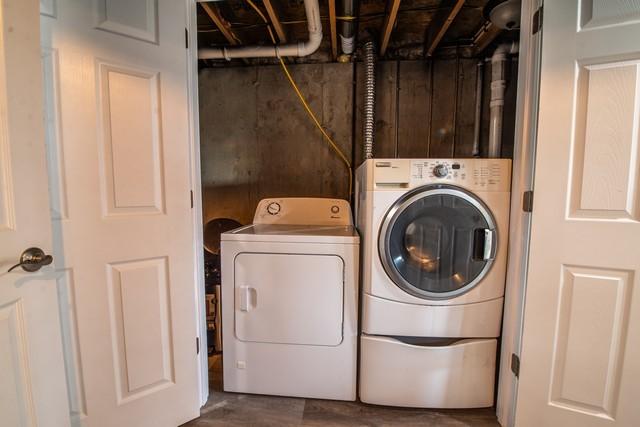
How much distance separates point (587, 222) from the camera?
111cm

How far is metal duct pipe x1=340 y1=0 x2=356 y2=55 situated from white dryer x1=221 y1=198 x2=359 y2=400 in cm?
134

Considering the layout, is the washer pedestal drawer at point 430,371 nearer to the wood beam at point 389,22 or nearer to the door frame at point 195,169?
the door frame at point 195,169

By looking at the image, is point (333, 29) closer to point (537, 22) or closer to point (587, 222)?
point (537, 22)

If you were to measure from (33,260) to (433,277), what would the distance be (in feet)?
5.09

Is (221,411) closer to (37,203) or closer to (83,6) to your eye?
(37,203)

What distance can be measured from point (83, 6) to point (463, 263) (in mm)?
1957

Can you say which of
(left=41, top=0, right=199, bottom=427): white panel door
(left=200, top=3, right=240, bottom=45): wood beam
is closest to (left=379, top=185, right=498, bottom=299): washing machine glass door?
(left=41, top=0, right=199, bottom=427): white panel door

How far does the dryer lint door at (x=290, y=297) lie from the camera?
55.7 inches

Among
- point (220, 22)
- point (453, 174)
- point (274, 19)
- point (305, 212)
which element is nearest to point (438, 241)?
point (453, 174)

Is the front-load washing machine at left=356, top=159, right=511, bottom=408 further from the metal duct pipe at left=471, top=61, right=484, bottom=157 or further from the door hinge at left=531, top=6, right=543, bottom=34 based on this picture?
the metal duct pipe at left=471, top=61, right=484, bottom=157

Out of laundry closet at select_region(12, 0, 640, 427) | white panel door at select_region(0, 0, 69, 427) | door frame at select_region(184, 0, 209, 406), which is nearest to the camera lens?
white panel door at select_region(0, 0, 69, 427)

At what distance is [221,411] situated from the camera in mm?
1446

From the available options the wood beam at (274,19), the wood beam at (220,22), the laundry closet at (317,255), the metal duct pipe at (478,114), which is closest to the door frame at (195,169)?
the laundry closet at (317,255)

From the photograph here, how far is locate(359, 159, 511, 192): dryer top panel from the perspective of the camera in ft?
4.29
